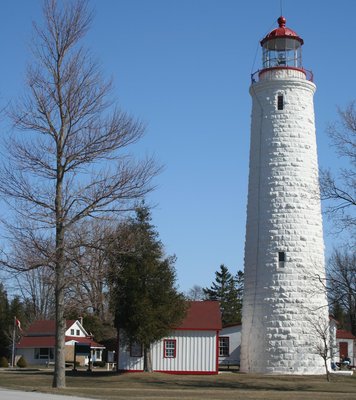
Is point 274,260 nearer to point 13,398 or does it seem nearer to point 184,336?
point 184,336

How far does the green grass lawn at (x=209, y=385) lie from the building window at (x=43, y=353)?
27.6m

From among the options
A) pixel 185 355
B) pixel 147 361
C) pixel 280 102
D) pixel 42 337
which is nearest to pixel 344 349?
pixel 185 355

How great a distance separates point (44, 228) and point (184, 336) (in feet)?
50.7

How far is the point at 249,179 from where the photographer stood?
36.9 m

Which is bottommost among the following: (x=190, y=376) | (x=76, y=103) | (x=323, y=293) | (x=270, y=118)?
(x=190, y=376)

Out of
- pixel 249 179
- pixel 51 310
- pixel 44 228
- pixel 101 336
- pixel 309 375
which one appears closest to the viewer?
pixel 44 228

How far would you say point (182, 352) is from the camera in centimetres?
3734

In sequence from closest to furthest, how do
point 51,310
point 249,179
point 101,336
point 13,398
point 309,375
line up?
point 13,398 → point 309,375 → point 249,179 → point 101,336 → point 51,310

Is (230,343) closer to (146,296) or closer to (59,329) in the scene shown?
(146,296)

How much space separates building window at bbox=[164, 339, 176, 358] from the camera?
37.3m

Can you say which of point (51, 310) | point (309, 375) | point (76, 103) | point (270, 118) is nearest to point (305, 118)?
point (270, 118)

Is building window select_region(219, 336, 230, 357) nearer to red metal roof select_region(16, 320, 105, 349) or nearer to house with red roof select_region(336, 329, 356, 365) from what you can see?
house with red roof select_region(336, 329, 356, 365)

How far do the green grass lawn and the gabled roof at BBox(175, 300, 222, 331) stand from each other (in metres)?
2.76

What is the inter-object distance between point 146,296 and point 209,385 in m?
6.62
